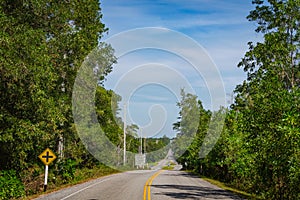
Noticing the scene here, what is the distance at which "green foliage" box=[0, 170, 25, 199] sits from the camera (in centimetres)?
1878

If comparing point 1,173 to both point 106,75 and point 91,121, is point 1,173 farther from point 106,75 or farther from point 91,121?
point 91,121

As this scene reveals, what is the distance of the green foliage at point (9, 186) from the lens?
Answer: 1878 centimetres

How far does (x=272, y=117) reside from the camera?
53.0 feet

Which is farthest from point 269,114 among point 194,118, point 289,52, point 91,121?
point 194,118

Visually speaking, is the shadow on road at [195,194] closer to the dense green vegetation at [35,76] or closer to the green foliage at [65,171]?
the dense green vegetation at [35,76]

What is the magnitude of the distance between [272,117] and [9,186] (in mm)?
12722

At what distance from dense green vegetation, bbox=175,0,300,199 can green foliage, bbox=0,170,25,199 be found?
11240mm

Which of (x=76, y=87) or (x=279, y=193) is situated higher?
(x=76, y=87)

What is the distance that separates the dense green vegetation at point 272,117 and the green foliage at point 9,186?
11.2 meters

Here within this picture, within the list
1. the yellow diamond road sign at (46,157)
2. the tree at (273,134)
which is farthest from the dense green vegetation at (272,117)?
the yellow diamond road sign at (46,157)

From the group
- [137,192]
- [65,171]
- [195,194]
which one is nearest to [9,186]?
[137,192]

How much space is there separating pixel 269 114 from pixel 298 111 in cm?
141

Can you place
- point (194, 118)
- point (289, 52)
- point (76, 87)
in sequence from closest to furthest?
point (289, 52), point (76, 87), point (194, 118)

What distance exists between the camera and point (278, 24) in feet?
91.1
